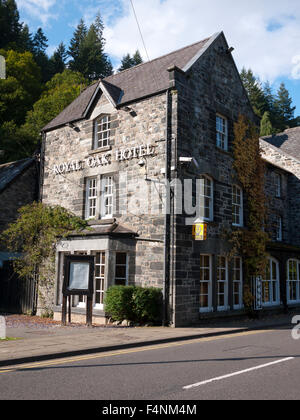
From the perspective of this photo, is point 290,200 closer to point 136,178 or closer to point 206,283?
point 206,283

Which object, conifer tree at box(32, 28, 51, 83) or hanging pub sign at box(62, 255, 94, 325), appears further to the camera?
conifer tree at box(32, 28, 51, 83)

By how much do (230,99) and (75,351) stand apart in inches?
553

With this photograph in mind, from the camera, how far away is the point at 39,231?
1872cm

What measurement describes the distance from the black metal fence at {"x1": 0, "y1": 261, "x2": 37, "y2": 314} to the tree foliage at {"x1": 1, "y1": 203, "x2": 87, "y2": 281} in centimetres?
40

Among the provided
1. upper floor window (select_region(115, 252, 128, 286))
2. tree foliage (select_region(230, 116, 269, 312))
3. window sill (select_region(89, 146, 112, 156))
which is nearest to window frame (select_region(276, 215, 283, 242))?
tree foliage (select_region(230, 116, 269, 312))

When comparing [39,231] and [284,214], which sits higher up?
[284,214]

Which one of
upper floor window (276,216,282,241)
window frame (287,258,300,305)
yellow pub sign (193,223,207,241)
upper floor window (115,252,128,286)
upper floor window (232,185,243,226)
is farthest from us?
upper floor window (276,216,282,241)

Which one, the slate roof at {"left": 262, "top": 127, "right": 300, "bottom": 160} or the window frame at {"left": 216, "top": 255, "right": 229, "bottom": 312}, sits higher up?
the slate roof at {"left": 262, "top": 127, "right": 300, "bottom": 160}

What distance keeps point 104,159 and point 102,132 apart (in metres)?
1.52

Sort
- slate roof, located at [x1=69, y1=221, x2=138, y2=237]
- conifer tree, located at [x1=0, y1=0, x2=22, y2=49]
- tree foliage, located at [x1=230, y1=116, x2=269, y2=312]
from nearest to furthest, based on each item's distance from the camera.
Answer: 1. slate roof, located at [x1=69, y1=221, x2=138, y2=237]
2. tree foliage, located at [x1=230, y1=116, x2=269, y2=312]
3. conifer tree, located at [x1=0, y1=0, x2=22, y2=49]

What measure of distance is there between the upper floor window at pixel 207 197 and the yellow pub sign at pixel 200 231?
1822mm

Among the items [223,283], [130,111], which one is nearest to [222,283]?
[223,283]

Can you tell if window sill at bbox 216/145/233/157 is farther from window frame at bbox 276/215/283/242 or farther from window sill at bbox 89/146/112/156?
window frame at bbox 276/215/283/242

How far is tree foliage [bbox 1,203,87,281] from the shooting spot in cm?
1788
